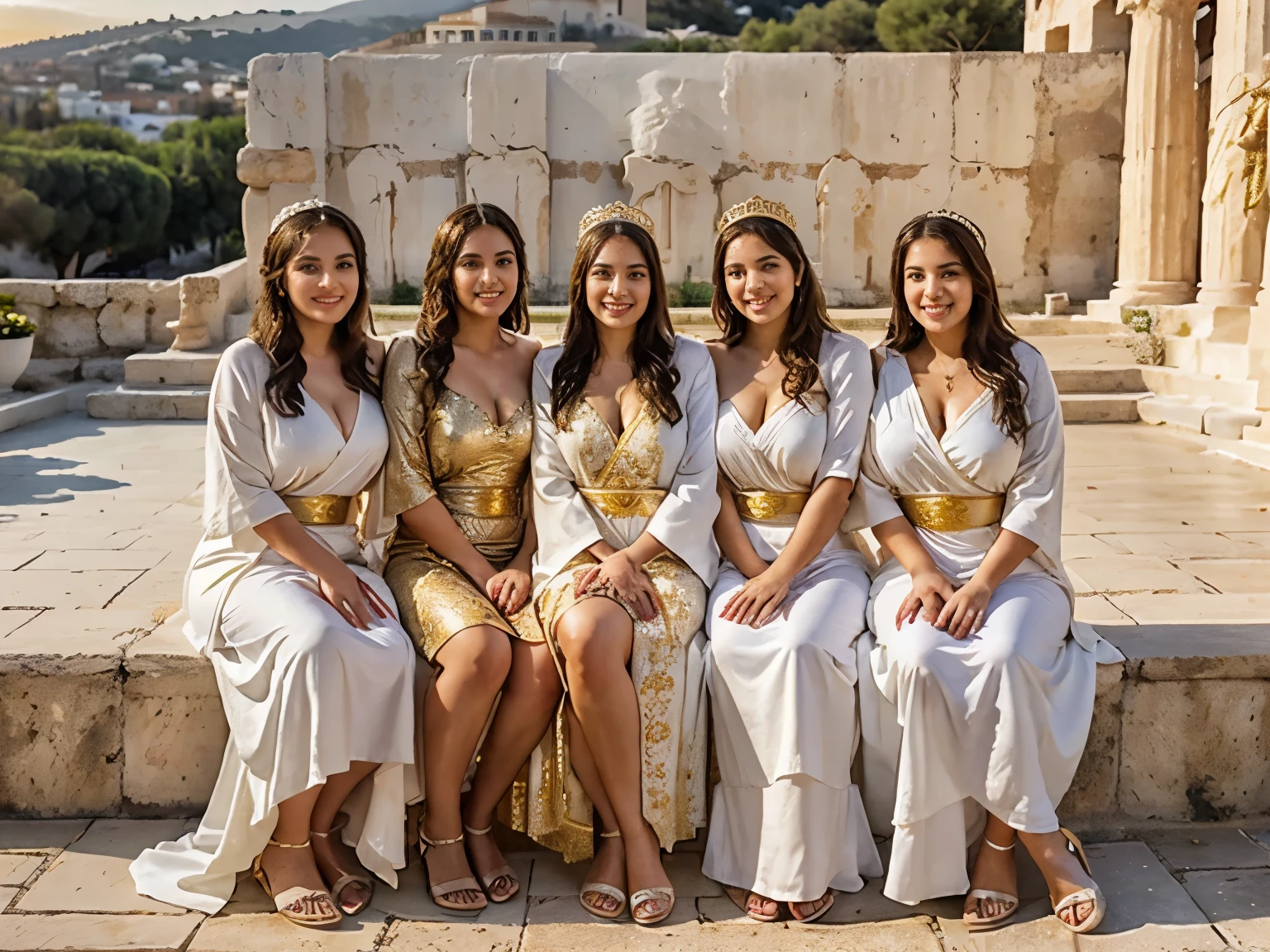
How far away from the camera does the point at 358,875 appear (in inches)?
119

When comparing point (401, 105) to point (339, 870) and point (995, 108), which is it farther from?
point (339, 870)

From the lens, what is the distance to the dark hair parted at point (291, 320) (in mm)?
3246

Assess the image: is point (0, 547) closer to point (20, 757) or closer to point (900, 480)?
point (20, 757)

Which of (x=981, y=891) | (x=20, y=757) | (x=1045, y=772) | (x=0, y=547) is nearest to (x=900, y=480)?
(x=1045, y=772)

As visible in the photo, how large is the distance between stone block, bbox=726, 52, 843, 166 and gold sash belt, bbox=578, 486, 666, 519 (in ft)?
27.2

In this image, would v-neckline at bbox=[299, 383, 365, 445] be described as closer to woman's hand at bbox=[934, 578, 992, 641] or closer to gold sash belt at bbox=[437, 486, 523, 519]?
gold sash belt at bbox=[437, 486, 523, 519]

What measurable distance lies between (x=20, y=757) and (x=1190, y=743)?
10.5ft

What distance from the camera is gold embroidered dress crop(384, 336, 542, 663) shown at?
332 centimetres

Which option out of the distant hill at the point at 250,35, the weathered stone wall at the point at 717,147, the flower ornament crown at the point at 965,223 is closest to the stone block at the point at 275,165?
the weathered stone wall at the point at 717,147

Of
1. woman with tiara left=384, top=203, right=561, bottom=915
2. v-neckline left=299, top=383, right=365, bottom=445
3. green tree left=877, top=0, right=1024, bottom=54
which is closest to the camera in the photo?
woman with tiara left=384, top=203, right=561, bottom=915

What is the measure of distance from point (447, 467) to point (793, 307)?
1059 millimetres

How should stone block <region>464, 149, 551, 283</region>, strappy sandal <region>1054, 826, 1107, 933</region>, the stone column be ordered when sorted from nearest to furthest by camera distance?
1. strappy sandal <region>1054, 826, 1107, 933</region>
2. the stone column
3. stone block <region>464, 149, 551, 283</region>

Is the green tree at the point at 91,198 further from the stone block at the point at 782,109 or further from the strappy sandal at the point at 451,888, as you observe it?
the strappy sandal at the point at 451,888

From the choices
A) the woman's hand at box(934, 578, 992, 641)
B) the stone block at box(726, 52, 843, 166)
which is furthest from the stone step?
the woman's hand at box(934, 578, 992, 641)
